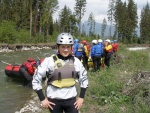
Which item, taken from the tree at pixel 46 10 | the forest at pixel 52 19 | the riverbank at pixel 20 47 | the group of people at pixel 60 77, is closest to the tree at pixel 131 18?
the forest at pixel 52 19

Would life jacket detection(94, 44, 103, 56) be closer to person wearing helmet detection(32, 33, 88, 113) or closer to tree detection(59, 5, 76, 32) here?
person wearing helmet detection(32, 33, 88, 113)

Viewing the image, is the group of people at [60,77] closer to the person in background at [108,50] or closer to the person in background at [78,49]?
the person in background at [78,49]

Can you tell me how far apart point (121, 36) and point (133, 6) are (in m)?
8.75

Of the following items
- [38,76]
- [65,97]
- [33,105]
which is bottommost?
[33,105]

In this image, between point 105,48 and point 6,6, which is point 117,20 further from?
point 105,48

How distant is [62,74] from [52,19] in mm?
55200

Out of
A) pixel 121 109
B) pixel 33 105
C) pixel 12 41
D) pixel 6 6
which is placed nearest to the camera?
pixel 121 109

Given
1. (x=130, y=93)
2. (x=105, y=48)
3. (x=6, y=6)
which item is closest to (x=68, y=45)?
(x=130, y=93)

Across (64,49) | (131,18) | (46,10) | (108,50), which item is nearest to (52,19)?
(46,10)

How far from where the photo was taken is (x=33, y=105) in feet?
25.8

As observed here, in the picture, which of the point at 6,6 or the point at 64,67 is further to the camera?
the point at 6,6

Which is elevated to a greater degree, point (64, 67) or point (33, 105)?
point (64, 67)

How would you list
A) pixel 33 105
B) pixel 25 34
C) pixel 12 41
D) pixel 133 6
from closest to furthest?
pixel 33 105
pixel 12 41
pixel 25 34
pixel 133 6

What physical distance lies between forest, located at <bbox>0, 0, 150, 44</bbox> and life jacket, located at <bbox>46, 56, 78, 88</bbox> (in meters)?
32.7
